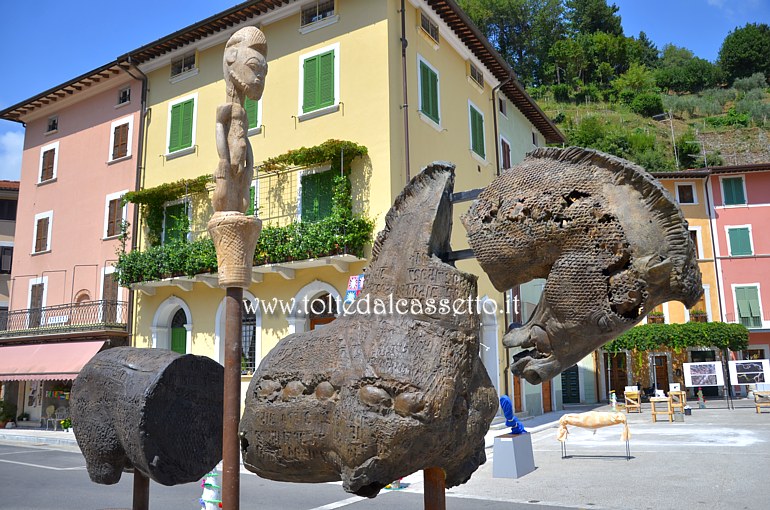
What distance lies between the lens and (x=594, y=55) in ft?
235

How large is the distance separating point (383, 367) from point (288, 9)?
1603 cm

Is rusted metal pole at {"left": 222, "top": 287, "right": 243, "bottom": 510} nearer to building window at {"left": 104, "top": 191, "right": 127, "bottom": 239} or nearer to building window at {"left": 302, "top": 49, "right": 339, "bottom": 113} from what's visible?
building window at {"left": 302, "top": 49, "right": 339, "bottom": 113}

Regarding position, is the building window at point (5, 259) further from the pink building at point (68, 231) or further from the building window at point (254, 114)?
the building window at point (254, 114)

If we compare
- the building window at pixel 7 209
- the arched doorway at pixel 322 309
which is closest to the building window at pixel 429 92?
the arched doorway at pixel 322 309

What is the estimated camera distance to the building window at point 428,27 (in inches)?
647

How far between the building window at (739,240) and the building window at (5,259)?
35.5 m

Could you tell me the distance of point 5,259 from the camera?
2892 centimetres

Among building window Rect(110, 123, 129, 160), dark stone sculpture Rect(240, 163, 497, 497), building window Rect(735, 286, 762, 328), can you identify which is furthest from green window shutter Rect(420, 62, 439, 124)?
building window Rect(735, 286, 762, 328)

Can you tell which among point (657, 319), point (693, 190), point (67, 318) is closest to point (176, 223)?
point (67, 318)

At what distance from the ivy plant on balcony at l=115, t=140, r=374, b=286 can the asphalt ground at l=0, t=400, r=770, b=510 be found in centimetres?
535

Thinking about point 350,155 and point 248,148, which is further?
point 350,155

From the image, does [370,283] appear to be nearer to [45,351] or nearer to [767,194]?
[45,351]

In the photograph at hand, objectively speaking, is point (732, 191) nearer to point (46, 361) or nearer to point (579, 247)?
point (46, 361)

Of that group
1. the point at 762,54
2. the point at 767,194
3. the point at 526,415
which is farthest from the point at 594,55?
the point at 526,415
